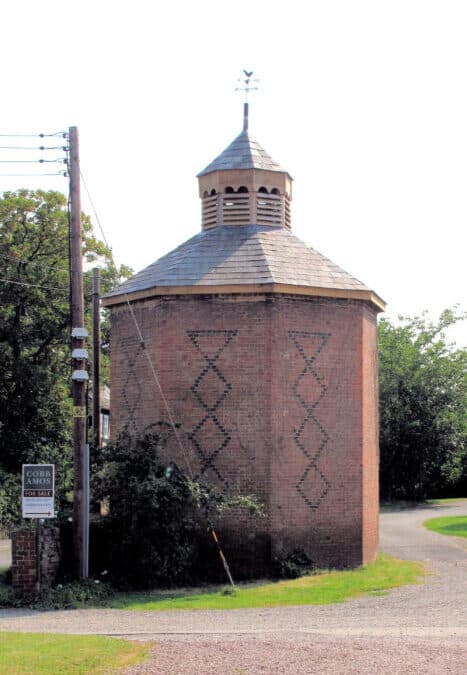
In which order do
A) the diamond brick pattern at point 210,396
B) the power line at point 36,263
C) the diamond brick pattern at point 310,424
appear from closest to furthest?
1. the diamond brick pattern at point 210,396
2. the diamond brick pattern at point 310,424
3. the power line at point 36,263

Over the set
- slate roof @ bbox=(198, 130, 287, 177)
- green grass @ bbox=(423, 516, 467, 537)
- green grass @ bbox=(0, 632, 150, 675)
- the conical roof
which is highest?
slate roof @ bbox=(198, 130, 287, 177)

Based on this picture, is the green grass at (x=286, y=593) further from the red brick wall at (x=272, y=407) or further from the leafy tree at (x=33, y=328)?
the leafy tree at (x=33, y=328)

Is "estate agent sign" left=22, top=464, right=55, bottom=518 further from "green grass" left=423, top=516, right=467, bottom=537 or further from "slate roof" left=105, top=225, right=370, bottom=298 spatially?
"green grass" left=423, top=516, right=467, bottom=537

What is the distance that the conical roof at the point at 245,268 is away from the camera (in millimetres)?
20000

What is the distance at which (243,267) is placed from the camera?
2045cm

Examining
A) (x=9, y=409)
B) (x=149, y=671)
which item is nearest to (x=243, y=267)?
(x=149, y=671)

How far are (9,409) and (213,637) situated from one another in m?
21.7

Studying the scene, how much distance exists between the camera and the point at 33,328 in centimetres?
3388

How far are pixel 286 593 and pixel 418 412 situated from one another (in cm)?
2560

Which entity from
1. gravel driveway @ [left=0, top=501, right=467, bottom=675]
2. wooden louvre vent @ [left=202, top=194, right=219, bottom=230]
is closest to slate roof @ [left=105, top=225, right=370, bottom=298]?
wooden louvre vent @ [left=202, top=194, right=219, bottom=230]

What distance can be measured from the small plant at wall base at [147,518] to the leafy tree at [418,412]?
2368 cm

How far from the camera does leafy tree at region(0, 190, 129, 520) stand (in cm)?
3278

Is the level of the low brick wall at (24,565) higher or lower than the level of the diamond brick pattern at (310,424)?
lower

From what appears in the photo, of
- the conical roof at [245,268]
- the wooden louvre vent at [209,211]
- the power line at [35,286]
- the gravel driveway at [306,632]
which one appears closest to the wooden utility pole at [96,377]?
the conical roof at [245,268]
